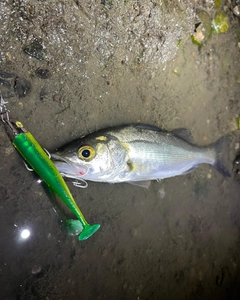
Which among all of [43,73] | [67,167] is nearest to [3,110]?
[43,73]

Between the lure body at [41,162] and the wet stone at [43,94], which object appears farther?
the wet stone at [43,94]

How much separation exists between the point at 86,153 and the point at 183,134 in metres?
1.29

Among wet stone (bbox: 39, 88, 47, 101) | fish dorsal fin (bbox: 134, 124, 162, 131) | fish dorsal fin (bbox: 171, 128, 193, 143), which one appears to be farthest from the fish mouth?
fish dorsal fin (bbox: 171, 128, 193, 143)

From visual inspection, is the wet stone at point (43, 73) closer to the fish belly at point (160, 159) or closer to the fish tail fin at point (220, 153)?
the fish belly at point (160, 159)

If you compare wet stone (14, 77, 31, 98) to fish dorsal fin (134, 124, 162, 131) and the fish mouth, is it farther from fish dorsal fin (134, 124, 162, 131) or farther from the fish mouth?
fish dorsal fin (134, 124, 162, 131)

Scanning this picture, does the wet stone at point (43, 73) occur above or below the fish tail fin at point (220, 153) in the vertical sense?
above

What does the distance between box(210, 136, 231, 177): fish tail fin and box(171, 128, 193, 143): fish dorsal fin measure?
332mm

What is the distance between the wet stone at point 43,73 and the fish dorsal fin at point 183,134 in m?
1.44

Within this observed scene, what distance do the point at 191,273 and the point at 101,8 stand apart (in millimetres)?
3308

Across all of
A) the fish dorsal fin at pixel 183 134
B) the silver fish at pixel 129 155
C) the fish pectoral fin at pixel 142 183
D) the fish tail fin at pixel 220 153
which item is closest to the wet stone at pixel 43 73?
the silver fish at pixel 129 155

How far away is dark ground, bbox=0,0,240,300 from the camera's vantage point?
2713 mm

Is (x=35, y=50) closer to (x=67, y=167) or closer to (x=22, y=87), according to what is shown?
(x=22, y=87)

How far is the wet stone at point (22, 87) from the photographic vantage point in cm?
269

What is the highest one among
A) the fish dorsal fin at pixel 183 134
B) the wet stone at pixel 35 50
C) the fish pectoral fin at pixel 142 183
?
the wet stone at pixel 35 50
